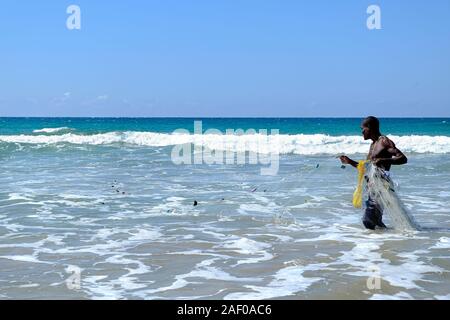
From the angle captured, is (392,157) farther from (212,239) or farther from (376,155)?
(212,239)

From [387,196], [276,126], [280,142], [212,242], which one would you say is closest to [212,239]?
[212,242]

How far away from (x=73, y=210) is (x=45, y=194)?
196cm

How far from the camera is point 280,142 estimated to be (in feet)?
91.2

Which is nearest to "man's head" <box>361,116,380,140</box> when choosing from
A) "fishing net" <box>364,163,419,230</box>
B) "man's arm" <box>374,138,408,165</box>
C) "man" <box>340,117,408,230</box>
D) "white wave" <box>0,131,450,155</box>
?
"man" <box>340,117,408,230</box>

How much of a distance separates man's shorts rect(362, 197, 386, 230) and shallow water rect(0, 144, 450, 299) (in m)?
0.13

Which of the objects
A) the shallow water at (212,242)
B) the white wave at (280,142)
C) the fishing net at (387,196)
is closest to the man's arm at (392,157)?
the fishing net at (387,196)

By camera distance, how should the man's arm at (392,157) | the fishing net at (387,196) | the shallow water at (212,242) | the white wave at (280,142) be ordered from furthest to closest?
the white wave at (280,142) → the fishing net at (387,196) → the man's arm at (392,157) → the shallow water at (212,242)

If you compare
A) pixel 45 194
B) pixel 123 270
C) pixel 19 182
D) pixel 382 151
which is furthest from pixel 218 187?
pixel 123 270

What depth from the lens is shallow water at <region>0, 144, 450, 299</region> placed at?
17.8 feet

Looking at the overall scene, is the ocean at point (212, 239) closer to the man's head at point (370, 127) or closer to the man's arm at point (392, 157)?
the man's arm at point (392, 157)

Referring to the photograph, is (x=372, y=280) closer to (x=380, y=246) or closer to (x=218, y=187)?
(x=380, y=246)

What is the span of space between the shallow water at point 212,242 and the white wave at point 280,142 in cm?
1221

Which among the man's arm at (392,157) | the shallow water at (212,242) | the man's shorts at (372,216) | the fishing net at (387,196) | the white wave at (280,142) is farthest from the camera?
the white wave at (280,142)

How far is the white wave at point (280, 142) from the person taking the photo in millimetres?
25695
